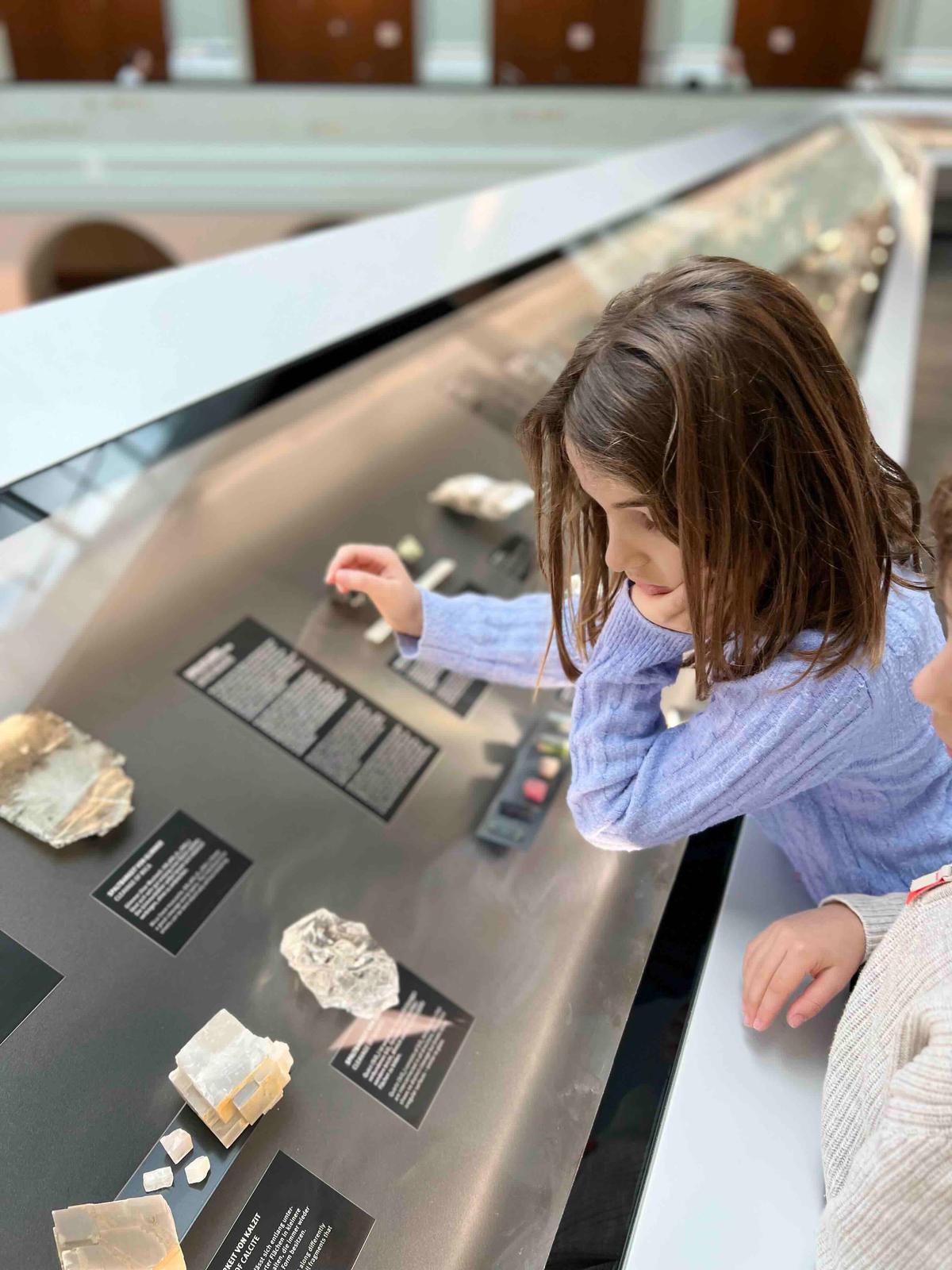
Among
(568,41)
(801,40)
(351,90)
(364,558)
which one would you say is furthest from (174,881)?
(801,40)

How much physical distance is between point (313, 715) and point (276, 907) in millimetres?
322

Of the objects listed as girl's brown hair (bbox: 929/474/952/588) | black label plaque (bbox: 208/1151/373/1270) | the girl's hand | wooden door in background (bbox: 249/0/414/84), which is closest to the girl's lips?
the girl's hand

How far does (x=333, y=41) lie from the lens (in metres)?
8.48

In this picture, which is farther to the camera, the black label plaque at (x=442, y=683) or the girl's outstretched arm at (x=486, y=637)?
the black label plaque at (x=442, y=683)

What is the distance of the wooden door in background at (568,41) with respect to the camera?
845cm

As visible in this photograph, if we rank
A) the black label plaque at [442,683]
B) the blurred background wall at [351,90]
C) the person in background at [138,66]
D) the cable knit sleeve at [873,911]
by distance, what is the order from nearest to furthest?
the cable knit sleeve at [873,911] < the black label plaque at [442,683] < the blurred background wall at [351,90] < the person in background at [138,66]

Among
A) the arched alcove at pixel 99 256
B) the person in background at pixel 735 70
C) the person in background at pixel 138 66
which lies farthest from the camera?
the arched alcove at pixel 99 256

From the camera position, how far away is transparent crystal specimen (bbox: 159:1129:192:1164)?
0.93 meters

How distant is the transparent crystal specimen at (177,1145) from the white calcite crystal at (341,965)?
206 millimetres

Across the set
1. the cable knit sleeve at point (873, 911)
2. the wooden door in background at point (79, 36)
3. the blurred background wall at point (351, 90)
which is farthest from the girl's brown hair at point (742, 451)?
the wooden door in background at point (79, 36)

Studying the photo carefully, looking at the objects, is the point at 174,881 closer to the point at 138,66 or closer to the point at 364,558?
the point at 364,558

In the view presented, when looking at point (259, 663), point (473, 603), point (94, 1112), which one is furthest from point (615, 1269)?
point (259, 663)

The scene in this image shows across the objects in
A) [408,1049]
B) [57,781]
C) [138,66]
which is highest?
[138,66]

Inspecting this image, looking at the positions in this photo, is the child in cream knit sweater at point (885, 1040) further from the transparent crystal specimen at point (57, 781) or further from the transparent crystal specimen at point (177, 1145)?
the transparent crystal specimen at point (57, 781)
